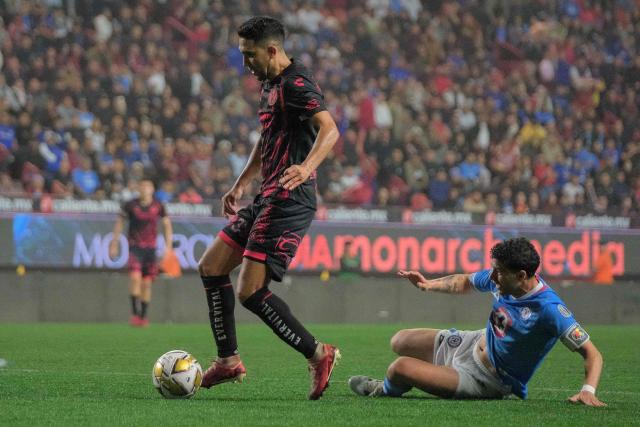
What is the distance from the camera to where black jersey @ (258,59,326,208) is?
6.92 metres

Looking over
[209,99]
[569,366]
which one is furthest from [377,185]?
[569,366]

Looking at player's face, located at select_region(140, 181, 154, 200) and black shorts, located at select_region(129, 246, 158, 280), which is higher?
player's face, located at select_region(140, 181, 154, 200)

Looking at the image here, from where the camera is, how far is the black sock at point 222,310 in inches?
286

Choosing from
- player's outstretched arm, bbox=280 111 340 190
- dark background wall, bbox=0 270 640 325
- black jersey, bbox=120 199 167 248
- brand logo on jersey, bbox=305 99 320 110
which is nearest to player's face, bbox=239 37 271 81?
brand logo on jersey, bbox=305 99 320 110

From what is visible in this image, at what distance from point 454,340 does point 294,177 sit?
5.11 ft

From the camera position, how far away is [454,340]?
7.38 metres

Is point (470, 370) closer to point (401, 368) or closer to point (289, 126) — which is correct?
point (401, 368)

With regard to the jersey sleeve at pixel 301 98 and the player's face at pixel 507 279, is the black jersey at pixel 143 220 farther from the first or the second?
the player's face at pixel 507 279

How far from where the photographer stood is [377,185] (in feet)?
65.1

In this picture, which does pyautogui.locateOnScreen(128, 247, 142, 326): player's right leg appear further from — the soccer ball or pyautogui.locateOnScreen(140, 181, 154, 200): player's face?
the soccer ball

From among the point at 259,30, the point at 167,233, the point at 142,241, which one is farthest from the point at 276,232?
the point at 142,241

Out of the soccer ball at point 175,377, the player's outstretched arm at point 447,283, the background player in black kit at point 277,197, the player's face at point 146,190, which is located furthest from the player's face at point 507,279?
the player's face at point 146,190

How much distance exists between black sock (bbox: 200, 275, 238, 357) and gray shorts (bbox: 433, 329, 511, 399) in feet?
4.12

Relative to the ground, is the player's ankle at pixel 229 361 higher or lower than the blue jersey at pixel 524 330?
lower
